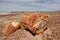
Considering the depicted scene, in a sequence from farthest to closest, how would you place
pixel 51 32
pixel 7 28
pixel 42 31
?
pixel 51 32, pixel 42 31, pixel 7 28

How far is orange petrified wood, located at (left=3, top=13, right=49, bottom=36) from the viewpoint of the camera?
487 cm

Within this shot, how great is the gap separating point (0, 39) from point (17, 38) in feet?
2.17

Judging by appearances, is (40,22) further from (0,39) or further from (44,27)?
(0,39)

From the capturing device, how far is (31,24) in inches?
195

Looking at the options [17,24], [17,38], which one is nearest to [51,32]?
[17,38]

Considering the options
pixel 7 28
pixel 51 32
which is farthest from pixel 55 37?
pixel 7 28

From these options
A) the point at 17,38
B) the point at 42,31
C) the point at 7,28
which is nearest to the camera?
the point at 7,28

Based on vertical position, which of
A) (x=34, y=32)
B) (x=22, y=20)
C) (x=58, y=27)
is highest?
(x=22, y=20)

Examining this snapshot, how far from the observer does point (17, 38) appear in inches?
253

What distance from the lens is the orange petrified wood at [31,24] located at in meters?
4.87

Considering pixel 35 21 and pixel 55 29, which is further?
pixel 55 29

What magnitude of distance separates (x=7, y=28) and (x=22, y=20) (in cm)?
52

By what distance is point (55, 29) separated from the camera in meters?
7.48

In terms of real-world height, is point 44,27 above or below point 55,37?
above
